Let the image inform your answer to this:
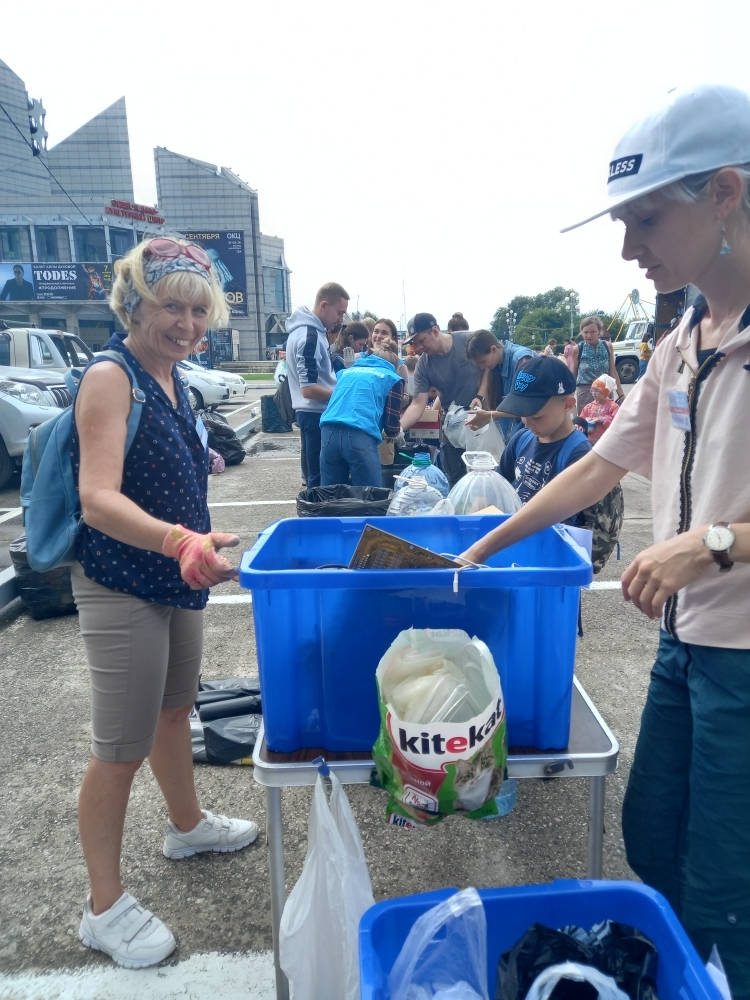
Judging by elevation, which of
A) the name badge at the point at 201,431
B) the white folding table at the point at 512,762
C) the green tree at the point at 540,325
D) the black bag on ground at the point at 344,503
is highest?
the green tree at the point at 540,325

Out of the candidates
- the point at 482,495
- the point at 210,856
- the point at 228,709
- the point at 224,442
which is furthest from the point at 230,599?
the point at 224,442

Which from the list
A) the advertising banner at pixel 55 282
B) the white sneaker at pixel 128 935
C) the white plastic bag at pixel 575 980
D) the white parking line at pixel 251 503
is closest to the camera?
the white plastic bag at pixel 575 980

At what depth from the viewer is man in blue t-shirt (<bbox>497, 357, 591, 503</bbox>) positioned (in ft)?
8.27

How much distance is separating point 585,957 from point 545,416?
187cm

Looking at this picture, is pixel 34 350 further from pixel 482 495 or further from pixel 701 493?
pixel 701 493

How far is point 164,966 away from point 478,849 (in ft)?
3.51

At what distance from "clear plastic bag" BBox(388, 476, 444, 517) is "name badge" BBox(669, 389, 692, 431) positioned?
1.50m

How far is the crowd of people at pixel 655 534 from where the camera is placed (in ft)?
3.85

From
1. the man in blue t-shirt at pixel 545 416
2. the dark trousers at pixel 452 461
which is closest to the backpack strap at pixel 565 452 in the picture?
the man in blue t-shirt at pixel 545 416

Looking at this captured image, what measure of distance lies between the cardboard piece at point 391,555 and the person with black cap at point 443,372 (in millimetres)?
4453

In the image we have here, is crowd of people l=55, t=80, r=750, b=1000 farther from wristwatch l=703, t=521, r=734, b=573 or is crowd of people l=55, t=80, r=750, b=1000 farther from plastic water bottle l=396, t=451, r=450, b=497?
plastic water bottle l=396, t=451, r=450, b=497

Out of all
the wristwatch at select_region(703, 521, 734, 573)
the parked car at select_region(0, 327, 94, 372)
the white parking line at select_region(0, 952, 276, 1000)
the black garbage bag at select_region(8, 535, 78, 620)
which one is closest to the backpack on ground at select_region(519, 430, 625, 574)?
the wristwatch at select_region(703, 521, 734, 573)

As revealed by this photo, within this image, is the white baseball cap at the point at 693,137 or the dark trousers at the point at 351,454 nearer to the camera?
the white baseball cap at the point at 693,137

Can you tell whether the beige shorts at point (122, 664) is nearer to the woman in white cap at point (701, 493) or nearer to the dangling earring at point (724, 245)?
the woman in white cap at point (701, 493)
